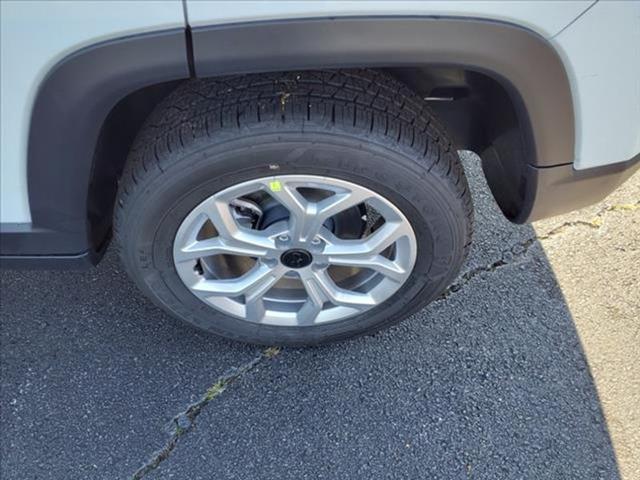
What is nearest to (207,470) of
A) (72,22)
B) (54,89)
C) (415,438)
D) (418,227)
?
(415,438)

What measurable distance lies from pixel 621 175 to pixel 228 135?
1033mm

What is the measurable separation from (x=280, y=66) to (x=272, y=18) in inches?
4.3

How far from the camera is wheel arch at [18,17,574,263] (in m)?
1.46

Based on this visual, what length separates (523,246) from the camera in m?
2.60

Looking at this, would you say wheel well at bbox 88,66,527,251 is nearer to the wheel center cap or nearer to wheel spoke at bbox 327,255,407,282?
wheel spoke at bbox 327,255,407,282

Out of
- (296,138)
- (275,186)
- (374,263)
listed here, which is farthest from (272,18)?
(374,263)

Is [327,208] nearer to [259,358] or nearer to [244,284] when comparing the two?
[244,284]

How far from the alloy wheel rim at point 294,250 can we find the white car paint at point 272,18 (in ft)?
1.46

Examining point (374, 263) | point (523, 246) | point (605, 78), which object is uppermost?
point (605, 78)

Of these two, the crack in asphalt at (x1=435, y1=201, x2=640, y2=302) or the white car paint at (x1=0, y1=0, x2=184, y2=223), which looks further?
the crack in asphalt at (x1=435, y1=201, x2=640, y2=302)

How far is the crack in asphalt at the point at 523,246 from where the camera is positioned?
8.12ft

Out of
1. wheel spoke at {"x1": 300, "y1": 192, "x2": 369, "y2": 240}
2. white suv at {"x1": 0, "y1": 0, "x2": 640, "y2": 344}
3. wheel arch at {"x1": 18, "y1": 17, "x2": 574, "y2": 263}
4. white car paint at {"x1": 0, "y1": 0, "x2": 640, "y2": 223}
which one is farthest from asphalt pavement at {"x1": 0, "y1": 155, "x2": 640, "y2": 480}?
white car paint at {"x1": 0, "y1": 0, "x2": 640, "y2": 223}

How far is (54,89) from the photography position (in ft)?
5.00

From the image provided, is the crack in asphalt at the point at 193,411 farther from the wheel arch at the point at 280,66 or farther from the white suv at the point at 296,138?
the wheel arch at the point at 280,66
